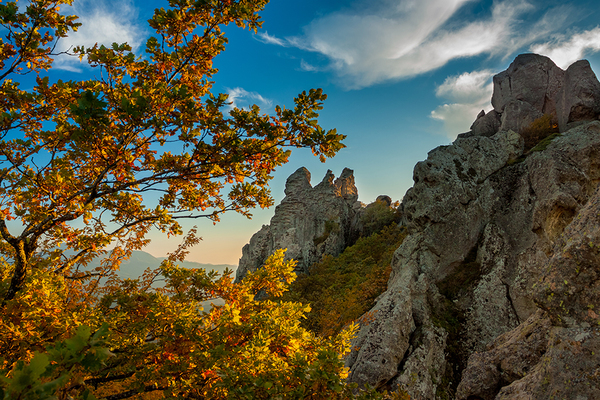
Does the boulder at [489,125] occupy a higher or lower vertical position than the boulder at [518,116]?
higher

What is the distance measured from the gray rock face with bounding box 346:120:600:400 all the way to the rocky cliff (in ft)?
0.11

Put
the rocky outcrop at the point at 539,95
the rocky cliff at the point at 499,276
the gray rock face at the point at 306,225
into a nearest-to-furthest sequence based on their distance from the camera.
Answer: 1. the rocky cliff at the point at 499,276
2. the rocky outcrop at the point at 539,95
3. the gray rock face at the point at 306,225

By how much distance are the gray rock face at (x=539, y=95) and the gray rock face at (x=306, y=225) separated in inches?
974

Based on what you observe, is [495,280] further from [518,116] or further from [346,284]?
[518,116]

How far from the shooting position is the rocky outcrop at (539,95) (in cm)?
2036

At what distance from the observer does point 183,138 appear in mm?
4402

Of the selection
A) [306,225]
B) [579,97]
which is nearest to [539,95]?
[579,97]

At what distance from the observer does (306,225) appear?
4781 centimetres

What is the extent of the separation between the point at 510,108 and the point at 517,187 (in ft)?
41.7

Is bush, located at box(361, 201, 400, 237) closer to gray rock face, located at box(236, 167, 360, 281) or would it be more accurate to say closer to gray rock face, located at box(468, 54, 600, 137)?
gray rock face, located at box(236, 167, 360, 281)

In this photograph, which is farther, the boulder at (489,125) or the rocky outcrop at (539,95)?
the boulder at (489,125)

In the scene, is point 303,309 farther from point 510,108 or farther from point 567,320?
point 510,108

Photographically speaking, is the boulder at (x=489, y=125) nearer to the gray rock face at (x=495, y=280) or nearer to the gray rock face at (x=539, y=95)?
the gray rock face at (x=539, y=95)

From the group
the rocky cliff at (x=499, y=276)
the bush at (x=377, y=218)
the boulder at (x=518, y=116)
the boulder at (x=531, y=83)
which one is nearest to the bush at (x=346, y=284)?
the rocky cliff at (x=499, y=276)
